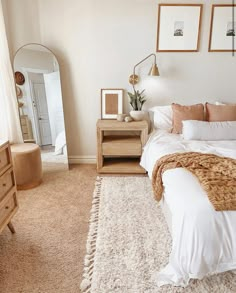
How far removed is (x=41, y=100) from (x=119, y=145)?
3.96 feet

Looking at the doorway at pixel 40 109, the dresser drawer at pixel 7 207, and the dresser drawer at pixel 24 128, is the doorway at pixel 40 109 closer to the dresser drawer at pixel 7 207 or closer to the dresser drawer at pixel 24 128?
the dresser drawer at pixel 24 128

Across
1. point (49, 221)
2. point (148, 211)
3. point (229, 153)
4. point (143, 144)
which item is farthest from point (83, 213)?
point (229, 153)

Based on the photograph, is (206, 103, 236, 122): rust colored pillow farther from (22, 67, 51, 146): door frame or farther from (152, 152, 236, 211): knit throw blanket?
(22, 67, 51, 146): door frame

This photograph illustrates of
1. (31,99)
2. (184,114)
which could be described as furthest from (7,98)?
(184,114)

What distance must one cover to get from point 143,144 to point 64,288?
6.25ft

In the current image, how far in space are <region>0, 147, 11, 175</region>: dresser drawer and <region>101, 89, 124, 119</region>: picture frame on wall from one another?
172 centimetres

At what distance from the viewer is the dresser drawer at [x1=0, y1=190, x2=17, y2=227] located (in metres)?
1.67

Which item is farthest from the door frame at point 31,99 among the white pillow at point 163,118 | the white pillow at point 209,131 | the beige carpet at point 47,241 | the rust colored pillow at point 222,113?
the rust colored pillow at point 222,113

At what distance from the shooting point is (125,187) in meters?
2.72

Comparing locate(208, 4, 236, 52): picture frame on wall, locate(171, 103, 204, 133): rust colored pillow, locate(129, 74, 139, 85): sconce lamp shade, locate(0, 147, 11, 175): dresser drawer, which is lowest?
locate(0, 147, 11, 175): dresser drawer

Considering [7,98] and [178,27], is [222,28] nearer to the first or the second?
[178,27]

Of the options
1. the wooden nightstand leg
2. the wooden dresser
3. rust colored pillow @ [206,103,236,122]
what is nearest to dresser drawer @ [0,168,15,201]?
the wooden dresser

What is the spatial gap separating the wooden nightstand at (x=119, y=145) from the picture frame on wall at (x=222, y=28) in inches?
56.4

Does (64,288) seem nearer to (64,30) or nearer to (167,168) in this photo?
(167,168)
